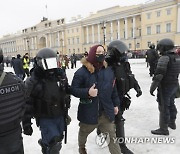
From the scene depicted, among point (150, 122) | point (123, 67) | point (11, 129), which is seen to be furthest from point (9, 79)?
point (150, 122)

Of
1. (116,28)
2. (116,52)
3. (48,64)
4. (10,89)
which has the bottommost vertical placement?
(10,89)

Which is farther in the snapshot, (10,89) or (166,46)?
(166,46)

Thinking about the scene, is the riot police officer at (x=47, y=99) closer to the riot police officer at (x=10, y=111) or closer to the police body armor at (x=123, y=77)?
the riot police officer at (x=10, y=111)

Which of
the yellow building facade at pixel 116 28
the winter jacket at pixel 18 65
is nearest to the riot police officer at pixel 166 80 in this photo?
the winter jacket at pixel 18 65

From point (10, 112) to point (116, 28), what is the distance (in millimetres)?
59655

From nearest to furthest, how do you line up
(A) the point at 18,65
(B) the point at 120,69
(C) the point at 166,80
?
1. (B) the point at 120,69
2. (C) the point at 166,80
3. (A) the point at 18,65

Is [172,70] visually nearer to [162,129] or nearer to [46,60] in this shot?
[162,129]

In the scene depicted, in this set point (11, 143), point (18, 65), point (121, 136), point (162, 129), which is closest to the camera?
point (11, 143)

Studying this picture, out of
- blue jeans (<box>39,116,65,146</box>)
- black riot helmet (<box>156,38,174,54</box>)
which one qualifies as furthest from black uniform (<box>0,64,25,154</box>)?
black riot helmet (<box>156,38,174,54</box>)

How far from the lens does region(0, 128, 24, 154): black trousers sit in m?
2.03

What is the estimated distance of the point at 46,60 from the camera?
2682 millimetres

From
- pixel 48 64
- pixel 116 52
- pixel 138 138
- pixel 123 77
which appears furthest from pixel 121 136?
pixel 48 64

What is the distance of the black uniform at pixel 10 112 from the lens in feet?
6.39

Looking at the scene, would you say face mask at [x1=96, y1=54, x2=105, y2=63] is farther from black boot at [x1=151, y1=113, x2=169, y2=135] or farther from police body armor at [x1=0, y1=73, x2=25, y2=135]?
black boot at [x1=151, y1=113, x2=169, y2=135]
